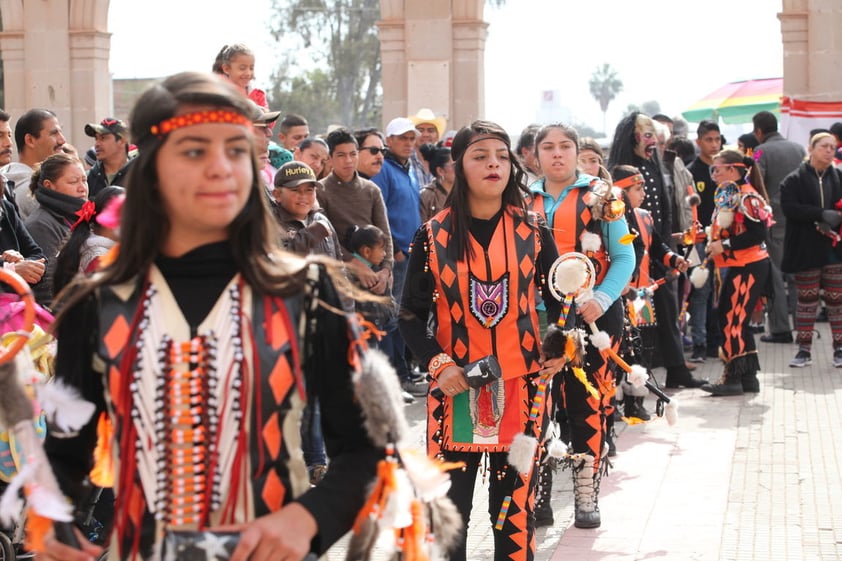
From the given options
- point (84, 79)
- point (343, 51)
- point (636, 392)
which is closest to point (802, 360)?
point (636, 392)

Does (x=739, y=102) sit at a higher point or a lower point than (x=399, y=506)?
higher

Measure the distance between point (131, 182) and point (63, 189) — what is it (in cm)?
427

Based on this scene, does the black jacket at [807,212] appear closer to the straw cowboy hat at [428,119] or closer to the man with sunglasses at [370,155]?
the straw cowboy hat at [428,119]

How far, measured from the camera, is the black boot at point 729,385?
10273mm

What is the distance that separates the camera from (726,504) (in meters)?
6.84

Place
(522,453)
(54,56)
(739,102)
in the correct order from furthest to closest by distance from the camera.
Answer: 1. (739,102)
2. (54,56)
3. (522,453)

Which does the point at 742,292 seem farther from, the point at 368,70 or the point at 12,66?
the point at 368,70

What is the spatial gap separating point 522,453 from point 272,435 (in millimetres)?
2281

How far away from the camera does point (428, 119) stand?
45.1 ft

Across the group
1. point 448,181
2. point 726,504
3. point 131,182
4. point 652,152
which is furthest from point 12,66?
point 131,182

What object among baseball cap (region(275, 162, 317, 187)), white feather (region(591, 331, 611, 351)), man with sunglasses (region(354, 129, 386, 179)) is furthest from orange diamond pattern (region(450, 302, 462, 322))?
man with sunglasses (region(354, 129, 386, 179))

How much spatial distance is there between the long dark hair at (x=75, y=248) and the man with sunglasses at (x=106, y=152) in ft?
8.69

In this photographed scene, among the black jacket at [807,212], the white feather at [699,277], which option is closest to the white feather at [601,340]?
the white feather at [699,277]

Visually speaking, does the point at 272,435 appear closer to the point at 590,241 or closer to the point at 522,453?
the point at 522,453
